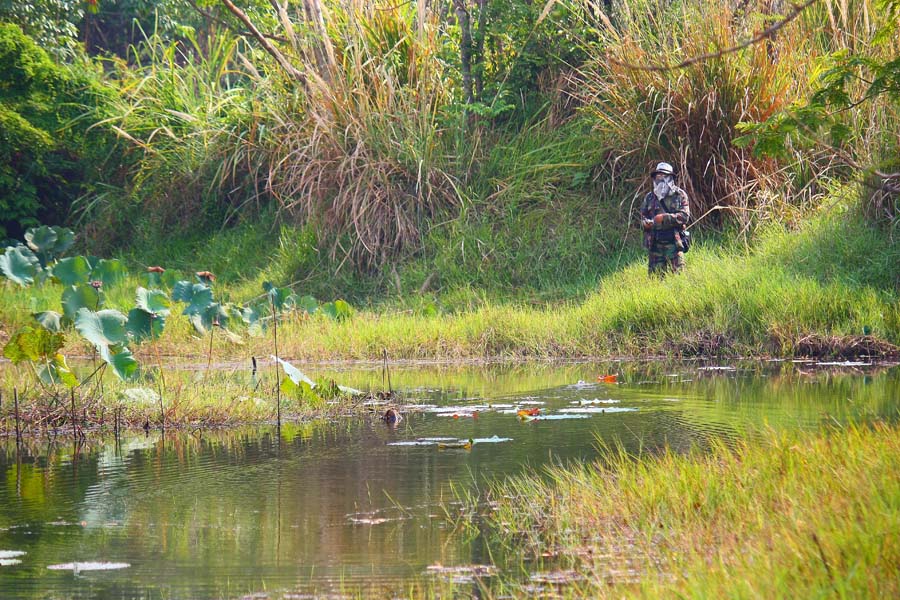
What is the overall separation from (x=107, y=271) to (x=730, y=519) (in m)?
11.7

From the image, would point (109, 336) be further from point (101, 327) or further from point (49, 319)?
A: point (49, 319)

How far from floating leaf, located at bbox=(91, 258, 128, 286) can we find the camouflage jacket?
6.36m

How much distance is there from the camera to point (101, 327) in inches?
344

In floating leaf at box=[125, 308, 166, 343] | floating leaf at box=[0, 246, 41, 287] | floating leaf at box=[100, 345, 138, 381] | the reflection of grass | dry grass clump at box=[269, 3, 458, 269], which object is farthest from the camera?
dry grass clump at box=[269, 3, 458, 269]

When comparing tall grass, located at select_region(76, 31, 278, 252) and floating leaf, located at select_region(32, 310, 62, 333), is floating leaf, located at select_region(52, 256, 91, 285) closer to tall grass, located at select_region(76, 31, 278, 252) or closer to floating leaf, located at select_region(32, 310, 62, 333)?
tall grass, located at select_region(76, 31, 278, 252)

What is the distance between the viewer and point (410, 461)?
22.7 feet

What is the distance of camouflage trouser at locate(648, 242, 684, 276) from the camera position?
13.9 metres

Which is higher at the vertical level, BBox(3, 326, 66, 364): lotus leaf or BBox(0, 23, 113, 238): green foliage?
BBox(0, 23, 113, 238): green foliage

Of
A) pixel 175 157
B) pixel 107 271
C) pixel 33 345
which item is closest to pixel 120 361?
pixel 33 345

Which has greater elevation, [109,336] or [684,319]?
[684,319]

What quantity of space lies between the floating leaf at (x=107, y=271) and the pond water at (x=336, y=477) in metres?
5.53

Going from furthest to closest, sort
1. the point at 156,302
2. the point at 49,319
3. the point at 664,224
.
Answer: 1. the point at 664,224
2. the point at 156,302
3. the point at 49,319

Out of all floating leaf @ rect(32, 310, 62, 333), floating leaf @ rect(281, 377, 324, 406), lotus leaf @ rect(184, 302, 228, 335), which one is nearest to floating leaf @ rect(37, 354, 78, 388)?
floating leaf @ rect(32, 310, 62, 333)

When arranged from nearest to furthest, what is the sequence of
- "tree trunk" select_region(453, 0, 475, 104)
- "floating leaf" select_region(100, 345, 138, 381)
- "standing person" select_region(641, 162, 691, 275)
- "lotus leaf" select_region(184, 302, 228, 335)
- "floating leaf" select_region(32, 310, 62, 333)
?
"floating leaf" select_region(100, 345, 138, 381), "floating leaf" select_region(32, 310, 62, 333), "lotus leaf" select_region(184, 302, 228, 335), "standing person" select_region(641, 162, 691, 275), "tree trunk" select_region(453, 0, 475, 104)
